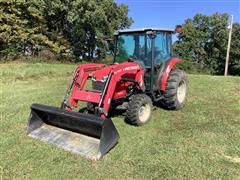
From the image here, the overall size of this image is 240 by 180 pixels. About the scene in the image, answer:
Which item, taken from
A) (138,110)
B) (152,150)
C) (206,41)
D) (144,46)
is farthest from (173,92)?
(206,41)

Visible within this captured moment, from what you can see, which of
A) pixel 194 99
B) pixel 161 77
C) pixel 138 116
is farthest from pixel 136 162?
pixel 194 99

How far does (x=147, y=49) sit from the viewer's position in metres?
6.07

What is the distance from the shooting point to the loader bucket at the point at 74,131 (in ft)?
13.9

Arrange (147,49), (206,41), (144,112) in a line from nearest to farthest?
(144,112) < (147,49) < (206,41)

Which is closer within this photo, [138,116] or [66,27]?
[138,116]

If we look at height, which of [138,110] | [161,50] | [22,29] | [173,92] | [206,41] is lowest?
[138,110]

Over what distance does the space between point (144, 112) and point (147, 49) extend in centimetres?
143

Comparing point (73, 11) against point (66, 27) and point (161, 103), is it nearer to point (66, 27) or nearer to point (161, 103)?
point (66, 27)

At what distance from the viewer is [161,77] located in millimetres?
6234

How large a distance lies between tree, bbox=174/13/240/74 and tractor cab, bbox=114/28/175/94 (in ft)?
114

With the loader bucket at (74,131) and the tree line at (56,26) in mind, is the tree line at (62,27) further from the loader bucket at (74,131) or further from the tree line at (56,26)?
the loader bucket at (74,131)

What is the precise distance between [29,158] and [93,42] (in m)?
24.8

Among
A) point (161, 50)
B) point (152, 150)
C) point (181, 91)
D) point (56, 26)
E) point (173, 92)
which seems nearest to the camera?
point (152, 150)

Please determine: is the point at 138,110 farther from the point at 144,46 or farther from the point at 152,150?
the point at 144,46
